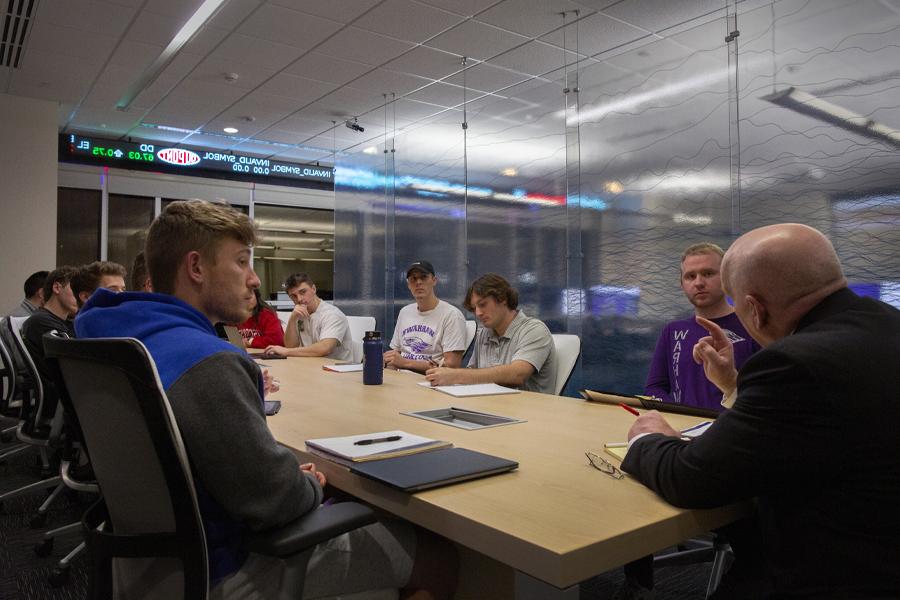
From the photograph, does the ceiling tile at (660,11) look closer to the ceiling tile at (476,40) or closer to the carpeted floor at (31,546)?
the ceiling tile at (476,40)

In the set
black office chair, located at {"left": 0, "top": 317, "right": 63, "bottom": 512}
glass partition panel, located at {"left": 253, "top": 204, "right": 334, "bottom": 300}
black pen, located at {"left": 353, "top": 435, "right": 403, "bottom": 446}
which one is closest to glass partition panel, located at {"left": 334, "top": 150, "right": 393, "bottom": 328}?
glass partition panel, located at {"left": 253, "top": 204, "right": 334, "bottom": 300}

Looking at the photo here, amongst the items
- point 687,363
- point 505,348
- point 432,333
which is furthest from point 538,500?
point 432,333

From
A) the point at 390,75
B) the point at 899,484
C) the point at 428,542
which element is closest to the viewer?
the point at 899,484

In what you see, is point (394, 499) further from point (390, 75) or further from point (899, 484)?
point (390, 75)

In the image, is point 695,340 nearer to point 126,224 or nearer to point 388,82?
point 388,82

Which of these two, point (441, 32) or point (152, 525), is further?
point (441, 32)

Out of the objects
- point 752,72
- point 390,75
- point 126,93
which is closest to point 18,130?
point 126,93

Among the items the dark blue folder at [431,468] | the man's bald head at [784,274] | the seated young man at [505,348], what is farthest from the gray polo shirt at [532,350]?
the man's bald head at [784,274]

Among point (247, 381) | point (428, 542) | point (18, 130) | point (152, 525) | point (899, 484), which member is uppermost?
point (18, 130)

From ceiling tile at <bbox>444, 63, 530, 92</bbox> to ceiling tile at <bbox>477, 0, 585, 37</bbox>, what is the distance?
0.74 meters

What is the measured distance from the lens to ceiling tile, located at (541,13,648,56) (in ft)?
14.3

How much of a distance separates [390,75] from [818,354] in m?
5.02

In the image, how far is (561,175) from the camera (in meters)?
4.75

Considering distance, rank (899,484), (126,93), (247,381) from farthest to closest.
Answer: (126,93) → (247,381) → (899,484)
